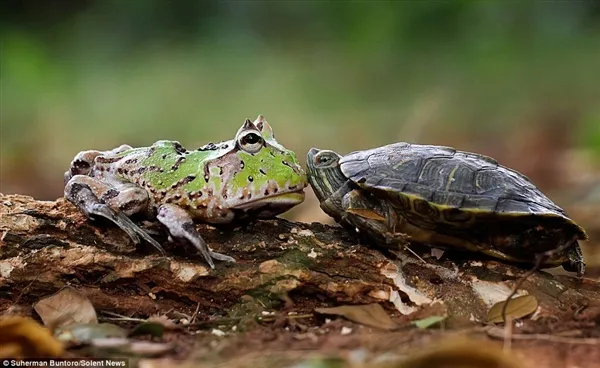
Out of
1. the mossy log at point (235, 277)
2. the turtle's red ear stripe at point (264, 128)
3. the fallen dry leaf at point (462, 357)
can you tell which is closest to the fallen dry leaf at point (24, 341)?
the mossy log at point (235, 277)

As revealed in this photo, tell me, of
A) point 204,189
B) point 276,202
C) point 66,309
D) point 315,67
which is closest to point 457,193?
point 276,202

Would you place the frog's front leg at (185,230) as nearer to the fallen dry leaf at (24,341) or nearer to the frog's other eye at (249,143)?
the frog's other eye at (249,143)

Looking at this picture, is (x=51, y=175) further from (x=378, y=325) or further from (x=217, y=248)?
(x=378, y=325)

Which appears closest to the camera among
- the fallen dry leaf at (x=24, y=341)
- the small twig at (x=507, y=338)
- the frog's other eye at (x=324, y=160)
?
the fallen dry leaf at (x=24, y=341)

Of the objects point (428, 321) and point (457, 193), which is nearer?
point (428, 321)

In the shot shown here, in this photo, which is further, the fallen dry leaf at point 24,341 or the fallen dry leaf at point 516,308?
the fallen dry leaf at point 516,308

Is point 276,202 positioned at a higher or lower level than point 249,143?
lower

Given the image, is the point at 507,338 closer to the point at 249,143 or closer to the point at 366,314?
the point at 366,314
